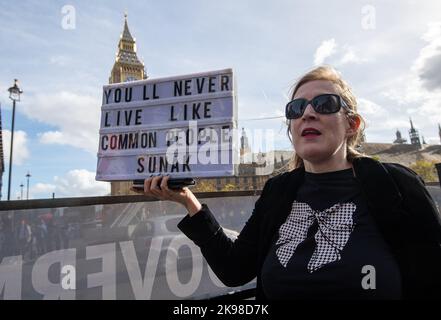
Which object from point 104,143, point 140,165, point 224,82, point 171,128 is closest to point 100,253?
point 104,143

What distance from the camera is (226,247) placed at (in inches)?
77.0

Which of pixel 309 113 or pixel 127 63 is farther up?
pixel 127 63

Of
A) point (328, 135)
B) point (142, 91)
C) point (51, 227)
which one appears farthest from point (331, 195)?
point (51, 227)

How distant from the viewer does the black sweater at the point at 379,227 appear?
1385 mm

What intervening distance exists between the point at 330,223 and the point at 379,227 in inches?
8.8

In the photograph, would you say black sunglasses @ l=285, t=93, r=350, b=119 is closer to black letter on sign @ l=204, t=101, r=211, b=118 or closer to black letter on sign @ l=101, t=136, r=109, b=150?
black letter on sign @ l=204, t=101, r=211, b=118

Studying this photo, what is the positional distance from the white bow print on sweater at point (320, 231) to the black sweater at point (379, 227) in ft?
0.27

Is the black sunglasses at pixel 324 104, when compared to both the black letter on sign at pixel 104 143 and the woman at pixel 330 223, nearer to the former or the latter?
the woman at pixel 330 223

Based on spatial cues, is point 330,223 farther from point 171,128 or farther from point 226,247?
point 171,128

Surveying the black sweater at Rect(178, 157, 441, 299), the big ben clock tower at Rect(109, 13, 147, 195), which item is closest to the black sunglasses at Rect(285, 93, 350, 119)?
the black sweater at Rect(178, 157, 441, 299)

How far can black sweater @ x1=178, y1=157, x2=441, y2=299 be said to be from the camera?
54.5 inches

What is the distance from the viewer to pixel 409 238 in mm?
1429

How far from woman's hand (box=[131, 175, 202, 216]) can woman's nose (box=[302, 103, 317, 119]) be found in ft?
2.98

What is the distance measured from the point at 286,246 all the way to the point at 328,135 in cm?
66
